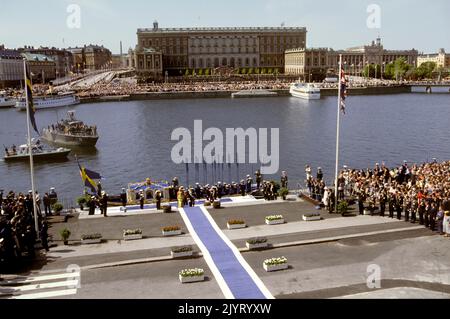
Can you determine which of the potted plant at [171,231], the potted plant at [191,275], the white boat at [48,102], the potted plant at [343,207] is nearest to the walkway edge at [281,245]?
the potted plant at [191,275]

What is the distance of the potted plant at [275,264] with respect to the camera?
1941 centimetres

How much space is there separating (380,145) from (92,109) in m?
92.2

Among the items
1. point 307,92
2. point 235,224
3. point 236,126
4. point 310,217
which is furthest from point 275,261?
point 307,92

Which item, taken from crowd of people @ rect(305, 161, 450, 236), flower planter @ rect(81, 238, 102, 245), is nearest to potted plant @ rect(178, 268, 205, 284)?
flower planter @ rect(81, 238, 102, 245)

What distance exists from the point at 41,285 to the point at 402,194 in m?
19.8

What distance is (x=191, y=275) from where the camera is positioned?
18484mm

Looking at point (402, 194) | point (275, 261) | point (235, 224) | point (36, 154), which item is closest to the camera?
point (275, 261)

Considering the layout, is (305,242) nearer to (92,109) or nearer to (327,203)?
(327,203)

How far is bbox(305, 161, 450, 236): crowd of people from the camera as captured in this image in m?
24.1

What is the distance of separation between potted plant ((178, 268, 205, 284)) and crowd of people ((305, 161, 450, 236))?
12.0 metres

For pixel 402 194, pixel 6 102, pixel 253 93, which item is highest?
→ pixel 253 93

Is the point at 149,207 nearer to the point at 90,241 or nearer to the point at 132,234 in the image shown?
the point at 132,234

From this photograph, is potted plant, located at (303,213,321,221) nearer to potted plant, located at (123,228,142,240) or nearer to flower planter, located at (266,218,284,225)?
flower planter, located at (266,218,284,225)

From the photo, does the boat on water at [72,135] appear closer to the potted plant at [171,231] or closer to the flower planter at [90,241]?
the flower planter at [90,241]
